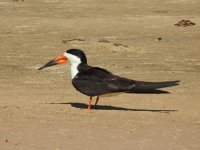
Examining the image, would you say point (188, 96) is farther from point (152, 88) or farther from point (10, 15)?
point (10, 15)

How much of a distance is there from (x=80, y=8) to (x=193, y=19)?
4096 mm

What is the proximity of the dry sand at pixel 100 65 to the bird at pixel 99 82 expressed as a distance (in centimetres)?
32

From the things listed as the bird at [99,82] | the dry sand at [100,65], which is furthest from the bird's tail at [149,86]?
the dry sand at [100,65]

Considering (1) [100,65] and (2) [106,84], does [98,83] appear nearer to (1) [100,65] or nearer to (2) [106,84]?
(2) [106,84]

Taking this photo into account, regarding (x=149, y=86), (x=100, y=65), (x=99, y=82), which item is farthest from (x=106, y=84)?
(x=100, y=65)

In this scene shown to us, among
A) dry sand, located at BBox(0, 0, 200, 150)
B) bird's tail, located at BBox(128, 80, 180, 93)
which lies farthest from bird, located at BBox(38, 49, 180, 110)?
dry sand, located at BBox(0, 0, 200, 150)

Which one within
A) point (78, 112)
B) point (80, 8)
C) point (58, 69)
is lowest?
point (80, 8)

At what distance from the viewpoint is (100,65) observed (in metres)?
16.7

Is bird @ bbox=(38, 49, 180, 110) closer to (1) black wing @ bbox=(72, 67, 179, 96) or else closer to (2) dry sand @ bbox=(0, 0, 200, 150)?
(1) black wing @ bbox=(72, 67, 179, 96)

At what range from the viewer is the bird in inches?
433

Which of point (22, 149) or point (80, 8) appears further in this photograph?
point (80, 8)

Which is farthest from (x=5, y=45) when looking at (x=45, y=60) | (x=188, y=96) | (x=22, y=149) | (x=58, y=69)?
(x=22, y=149)

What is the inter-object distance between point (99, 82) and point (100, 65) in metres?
5.47

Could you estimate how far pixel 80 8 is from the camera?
86.6 feet
